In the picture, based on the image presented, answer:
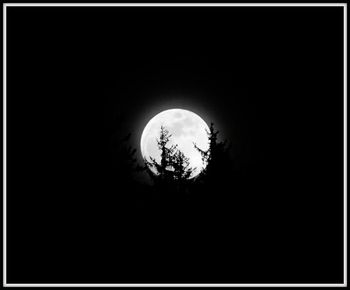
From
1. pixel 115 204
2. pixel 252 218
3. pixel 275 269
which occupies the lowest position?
pixel 275 269

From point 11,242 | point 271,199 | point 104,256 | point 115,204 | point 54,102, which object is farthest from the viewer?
point 271,199

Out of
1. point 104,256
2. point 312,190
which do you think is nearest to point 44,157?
point 104,256

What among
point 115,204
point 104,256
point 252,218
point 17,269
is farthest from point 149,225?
point 252,218

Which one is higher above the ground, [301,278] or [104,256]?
[104,256]

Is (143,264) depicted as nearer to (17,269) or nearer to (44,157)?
(17,269)

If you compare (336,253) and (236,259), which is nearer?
(236,259)

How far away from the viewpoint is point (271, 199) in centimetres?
1677

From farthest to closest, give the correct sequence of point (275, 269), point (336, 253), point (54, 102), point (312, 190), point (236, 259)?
point (312, 190), point (336, 253), point (236, 259), point (275, 269), point (54, 102)

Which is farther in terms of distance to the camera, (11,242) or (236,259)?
(236,259)

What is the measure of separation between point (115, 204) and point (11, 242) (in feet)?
5.83

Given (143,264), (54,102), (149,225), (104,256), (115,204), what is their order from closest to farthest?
(54,102)
(115,204)
(104,256)
(143,264)
(149,225)

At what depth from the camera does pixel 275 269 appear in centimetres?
1024

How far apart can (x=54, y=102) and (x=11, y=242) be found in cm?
242

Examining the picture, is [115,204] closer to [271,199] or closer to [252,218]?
[252,218]
